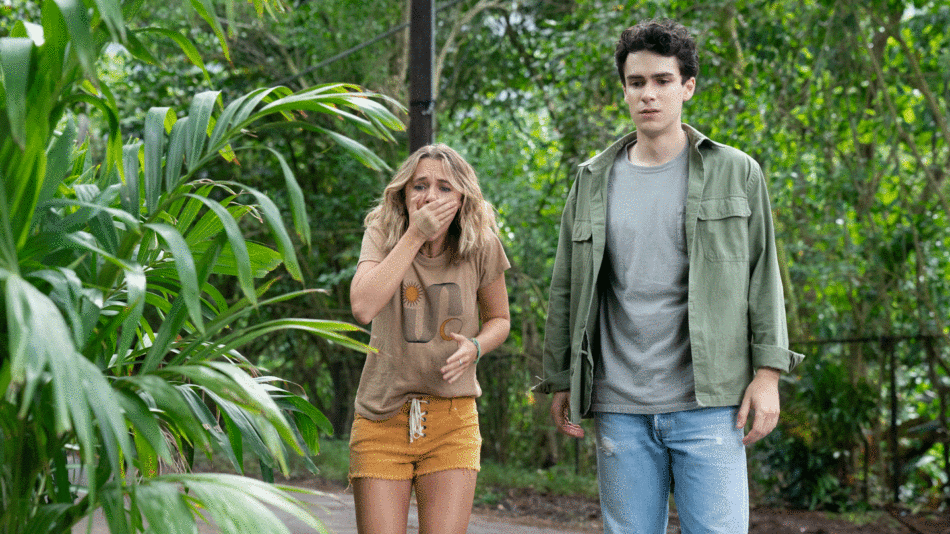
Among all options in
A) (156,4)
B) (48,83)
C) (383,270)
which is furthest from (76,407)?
(156,4)

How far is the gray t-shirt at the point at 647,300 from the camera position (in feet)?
8.89

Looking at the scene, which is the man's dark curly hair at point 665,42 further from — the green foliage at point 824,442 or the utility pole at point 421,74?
the green foliage at point 824,442

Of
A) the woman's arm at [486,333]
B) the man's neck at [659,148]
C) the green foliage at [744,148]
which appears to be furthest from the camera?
the green foliage at [744,148]

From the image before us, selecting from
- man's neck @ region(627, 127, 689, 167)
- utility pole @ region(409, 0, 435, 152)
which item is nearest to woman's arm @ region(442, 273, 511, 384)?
man's neck @ region(627, 127, 689, 167)

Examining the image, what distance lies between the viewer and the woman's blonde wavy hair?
113 inches

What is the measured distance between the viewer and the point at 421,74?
5.66 m

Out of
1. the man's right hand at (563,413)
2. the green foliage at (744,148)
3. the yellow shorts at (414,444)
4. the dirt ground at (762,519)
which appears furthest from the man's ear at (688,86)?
the dirt ground at (762,519)

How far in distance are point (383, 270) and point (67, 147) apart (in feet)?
3.21

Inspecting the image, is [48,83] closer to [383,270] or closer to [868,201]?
[383,270]

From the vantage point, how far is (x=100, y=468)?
6.37ft

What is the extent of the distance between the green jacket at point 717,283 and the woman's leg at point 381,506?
58 centimetres

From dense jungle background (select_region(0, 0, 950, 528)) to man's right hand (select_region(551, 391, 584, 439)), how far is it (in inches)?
168

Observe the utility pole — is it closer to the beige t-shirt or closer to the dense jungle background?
the dense jungle background

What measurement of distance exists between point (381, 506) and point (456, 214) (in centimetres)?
93
